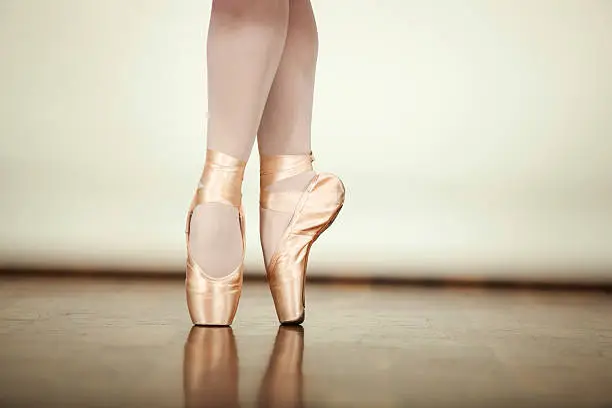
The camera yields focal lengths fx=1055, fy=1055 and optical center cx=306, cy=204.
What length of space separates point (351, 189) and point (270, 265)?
3.06 ft

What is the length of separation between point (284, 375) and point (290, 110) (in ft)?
1.76

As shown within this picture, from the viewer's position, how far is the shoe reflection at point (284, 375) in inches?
31.0

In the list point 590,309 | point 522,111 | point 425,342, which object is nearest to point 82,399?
point 425,342

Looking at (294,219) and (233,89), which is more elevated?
(233,89)

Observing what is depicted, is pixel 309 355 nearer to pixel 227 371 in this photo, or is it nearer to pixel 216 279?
pixel 227 371

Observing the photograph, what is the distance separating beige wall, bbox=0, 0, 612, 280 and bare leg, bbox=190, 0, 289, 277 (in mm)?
930

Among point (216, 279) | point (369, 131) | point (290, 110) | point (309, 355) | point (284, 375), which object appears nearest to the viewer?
point (284, 375)

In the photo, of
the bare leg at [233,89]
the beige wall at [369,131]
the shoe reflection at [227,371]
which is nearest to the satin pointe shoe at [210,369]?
the shoe reflection at [227,371]

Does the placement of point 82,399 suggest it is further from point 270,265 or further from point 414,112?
point 414,112

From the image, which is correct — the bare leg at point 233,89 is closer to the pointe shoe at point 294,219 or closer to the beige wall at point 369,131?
the pointe shoe at point 294,219

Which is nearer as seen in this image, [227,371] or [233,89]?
[227,371]

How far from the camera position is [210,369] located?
0.92 metres

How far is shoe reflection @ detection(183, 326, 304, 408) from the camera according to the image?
0.79 m

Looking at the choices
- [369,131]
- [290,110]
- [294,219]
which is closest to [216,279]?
[294,219]
